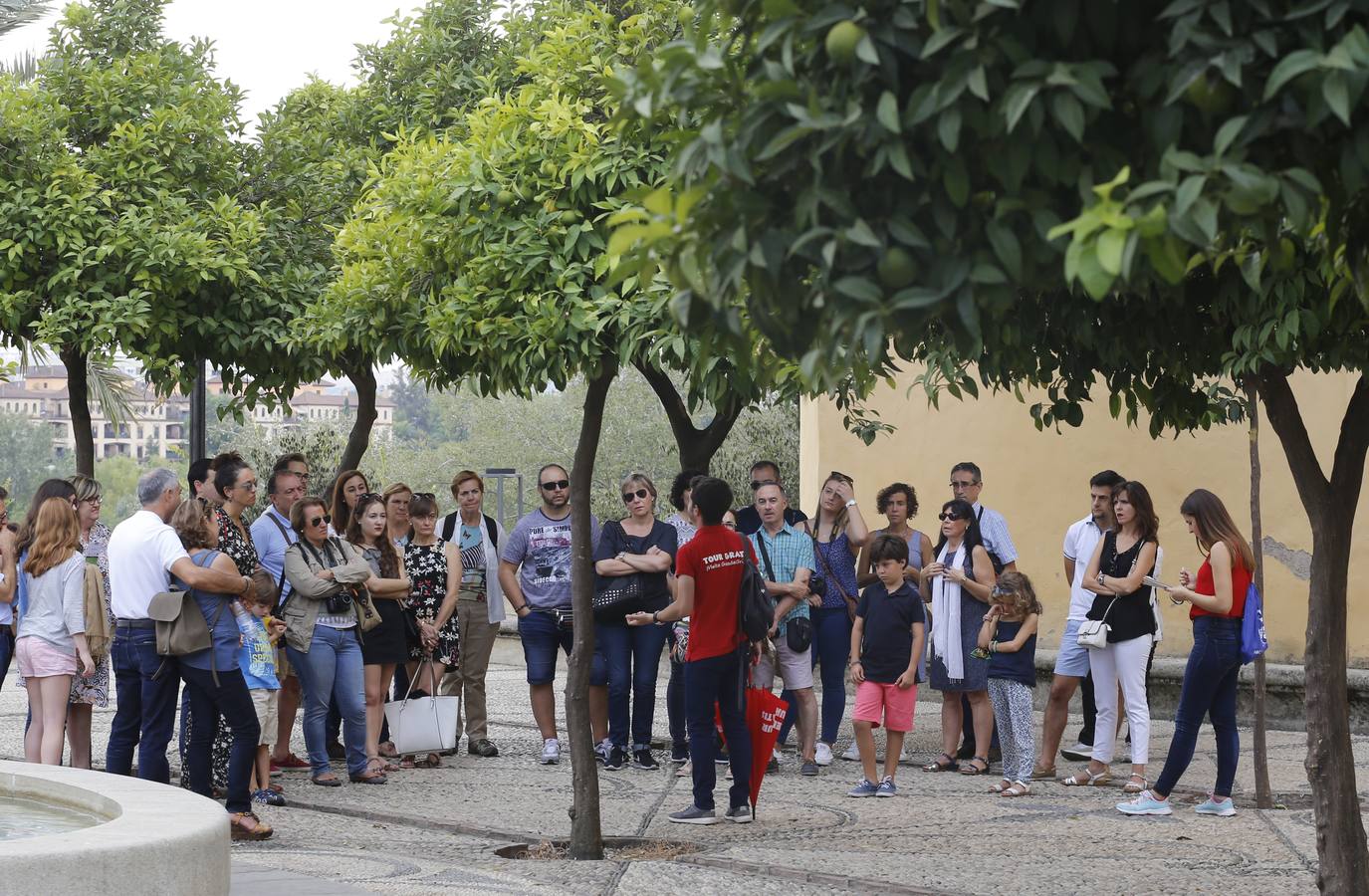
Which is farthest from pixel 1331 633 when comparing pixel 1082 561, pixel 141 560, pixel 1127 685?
pixel 141 560

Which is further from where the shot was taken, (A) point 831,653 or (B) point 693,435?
(B) point 693,435

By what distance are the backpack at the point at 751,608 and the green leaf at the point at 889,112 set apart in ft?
17.8

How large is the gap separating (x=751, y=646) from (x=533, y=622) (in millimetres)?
2029

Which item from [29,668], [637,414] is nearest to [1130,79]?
[29,668]

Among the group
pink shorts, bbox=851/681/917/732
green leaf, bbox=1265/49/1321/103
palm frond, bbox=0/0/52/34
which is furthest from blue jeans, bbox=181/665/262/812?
palm frond, bbox=0/0/52/34

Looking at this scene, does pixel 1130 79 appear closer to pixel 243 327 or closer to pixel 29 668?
pixel 29 668

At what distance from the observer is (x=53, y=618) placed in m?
8.58

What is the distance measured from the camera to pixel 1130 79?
10.4 feet

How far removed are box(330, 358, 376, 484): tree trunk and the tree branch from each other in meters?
7.70

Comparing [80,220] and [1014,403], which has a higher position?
[80,220]

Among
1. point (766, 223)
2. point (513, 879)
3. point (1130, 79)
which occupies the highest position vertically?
point (1130, 79)

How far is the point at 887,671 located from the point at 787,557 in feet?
4.32

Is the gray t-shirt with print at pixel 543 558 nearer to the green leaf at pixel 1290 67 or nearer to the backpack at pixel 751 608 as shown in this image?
the backpack at pixel 751 608

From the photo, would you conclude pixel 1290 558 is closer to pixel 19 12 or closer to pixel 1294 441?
pixel 1294 441
